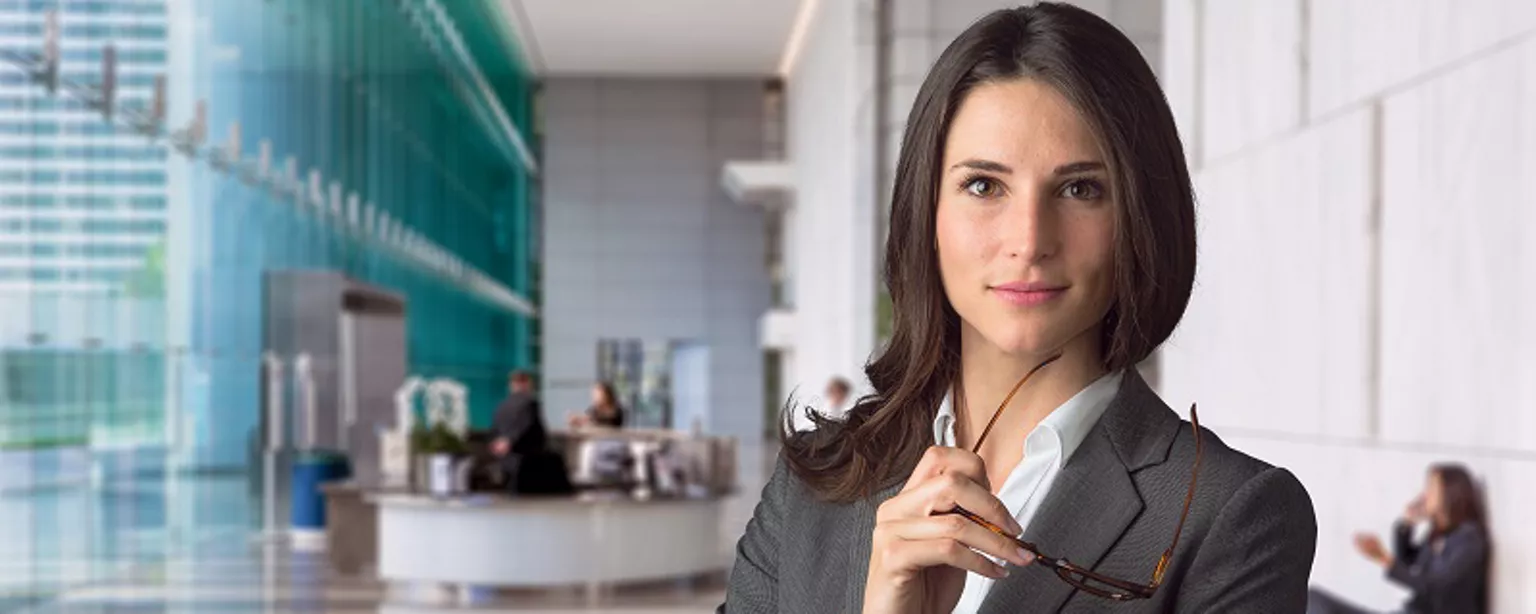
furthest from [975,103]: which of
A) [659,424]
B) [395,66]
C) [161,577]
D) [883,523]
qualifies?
[659,424]

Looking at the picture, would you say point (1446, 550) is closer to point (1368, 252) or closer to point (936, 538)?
point (1368, 252)

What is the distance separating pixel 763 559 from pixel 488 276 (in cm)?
3463

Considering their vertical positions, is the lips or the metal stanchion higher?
the lips

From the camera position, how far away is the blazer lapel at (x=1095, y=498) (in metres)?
1.28

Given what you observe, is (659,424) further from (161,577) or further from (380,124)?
(161,577)

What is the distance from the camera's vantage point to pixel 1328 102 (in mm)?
7047

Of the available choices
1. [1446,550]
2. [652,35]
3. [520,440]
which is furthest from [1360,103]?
[652,35]

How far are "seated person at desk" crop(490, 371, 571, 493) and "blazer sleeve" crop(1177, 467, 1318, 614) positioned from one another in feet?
45.2

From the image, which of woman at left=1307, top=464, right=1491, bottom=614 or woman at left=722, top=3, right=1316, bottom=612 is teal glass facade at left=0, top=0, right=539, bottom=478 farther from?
woman at left=722, top=3, right=1316, bottom=612

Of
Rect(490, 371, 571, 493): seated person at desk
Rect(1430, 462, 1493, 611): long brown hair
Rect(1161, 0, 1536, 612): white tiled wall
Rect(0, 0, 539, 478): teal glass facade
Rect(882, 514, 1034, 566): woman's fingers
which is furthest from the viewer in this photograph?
Rect(490, 371, 571, 493): seated person at desk

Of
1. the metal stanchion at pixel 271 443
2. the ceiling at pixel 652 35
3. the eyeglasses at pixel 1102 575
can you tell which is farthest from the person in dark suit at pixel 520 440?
the ceiling at pixel 652 35

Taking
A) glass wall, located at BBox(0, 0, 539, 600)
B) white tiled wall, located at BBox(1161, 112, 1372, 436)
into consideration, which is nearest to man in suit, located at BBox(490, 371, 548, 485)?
glass wall, located at BBox(0, 0, 539, 600)

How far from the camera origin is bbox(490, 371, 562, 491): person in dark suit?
588 inches

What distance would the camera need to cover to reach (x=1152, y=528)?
1290 mm
